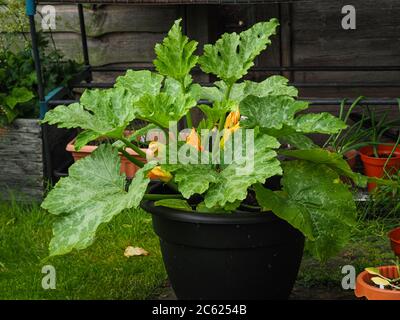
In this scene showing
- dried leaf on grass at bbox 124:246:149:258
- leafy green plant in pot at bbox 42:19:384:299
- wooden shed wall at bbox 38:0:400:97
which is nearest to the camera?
leafy green plant in pot at bbox 42:19:384:299

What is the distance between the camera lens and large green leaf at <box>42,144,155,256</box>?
2.84 metres

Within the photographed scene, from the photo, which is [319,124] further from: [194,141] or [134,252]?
[134,252]

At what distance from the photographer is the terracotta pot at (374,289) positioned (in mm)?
2920

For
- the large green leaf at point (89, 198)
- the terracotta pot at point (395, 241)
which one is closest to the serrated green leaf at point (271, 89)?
the large green leaf at point (89, 198)

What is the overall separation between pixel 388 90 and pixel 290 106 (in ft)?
6.66

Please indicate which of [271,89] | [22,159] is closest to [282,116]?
[271,89]

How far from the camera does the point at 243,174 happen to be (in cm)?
279

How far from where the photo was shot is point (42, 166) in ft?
14.3

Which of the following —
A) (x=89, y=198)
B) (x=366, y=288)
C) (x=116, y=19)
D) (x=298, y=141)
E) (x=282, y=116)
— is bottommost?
(x=366, y=288)

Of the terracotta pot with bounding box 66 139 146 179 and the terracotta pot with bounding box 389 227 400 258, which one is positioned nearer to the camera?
the terracotta pot with bounding box 389 227 400 258

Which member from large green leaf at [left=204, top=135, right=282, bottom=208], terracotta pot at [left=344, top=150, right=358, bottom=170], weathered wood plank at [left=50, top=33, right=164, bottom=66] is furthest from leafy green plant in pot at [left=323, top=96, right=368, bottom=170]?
large green leaf at [left=204, top=135, right=282, bottom=208]

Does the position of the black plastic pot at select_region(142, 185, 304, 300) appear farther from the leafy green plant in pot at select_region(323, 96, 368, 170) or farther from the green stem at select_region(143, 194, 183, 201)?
the leafy green plant in pot at select_region(323, 96, 368, 170)

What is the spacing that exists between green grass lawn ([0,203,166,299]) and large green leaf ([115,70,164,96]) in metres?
0.66

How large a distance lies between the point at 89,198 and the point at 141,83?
47 centimetres
